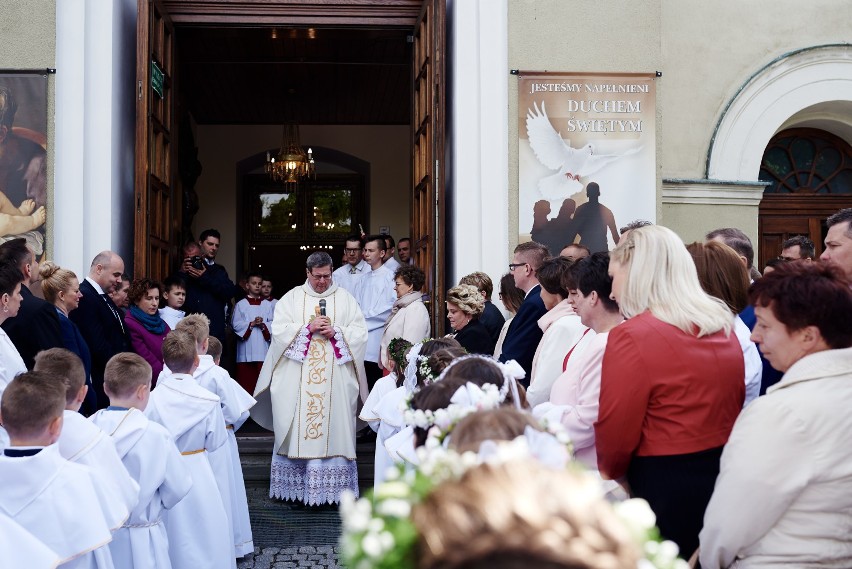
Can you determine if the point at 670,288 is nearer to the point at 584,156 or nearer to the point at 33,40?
the point at 584,156

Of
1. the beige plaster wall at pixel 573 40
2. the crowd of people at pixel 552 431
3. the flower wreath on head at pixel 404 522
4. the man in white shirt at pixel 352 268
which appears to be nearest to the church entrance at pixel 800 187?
the beige plaster wall at pixel 573 40

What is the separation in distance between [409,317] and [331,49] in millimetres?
5224

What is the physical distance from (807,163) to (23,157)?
774 cm

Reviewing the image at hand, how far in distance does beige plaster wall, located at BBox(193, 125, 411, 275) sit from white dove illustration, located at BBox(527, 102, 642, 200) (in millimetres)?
7907

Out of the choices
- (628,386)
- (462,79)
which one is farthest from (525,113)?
(628,386)

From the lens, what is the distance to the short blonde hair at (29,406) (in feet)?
11.9

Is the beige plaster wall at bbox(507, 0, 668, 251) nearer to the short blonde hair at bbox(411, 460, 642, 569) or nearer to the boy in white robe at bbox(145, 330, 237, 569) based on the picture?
the boy in white robe at bbox(145, 330, 237, 569)

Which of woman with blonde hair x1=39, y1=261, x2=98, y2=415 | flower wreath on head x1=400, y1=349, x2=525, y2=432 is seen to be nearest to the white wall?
woman with blonde hair x1=39, y1=261, x2=98, y2=415

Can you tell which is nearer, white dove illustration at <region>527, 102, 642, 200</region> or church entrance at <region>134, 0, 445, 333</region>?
white dove illustration at <region>527, 102, 642, 200</region>

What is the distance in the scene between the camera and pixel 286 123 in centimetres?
1485

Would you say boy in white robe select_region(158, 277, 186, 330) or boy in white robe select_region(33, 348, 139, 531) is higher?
boy in white robe select_region(158, 277, 186, 330)

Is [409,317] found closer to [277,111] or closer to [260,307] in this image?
[260,307]

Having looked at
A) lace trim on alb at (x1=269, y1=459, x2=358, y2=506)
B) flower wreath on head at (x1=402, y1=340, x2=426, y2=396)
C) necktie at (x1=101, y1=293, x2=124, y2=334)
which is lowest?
lace trim on alb at (x1=269, y1=459, x2=358, y2=506)

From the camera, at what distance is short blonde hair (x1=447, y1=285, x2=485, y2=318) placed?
662 centimetres
